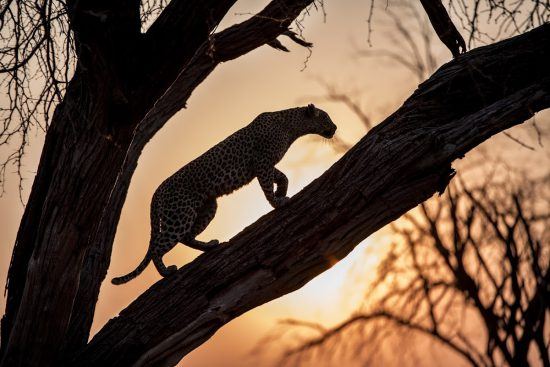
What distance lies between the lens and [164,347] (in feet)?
12.7

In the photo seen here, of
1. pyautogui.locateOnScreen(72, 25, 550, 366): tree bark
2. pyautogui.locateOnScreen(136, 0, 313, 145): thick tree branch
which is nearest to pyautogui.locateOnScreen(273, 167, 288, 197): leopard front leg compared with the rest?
pyautogui.locateOnScreen(136, 0, 313, 145): thick tree branch

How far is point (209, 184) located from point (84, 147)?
208 centimetres

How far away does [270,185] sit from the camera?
17.4ft

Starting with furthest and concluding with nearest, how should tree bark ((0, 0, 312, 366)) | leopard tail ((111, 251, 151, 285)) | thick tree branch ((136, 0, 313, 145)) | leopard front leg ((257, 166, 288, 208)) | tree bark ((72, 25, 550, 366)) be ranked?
1. thick tree branch ((136, 0, 313, 145))
2. leopard front leg ((257, 166, 288, 208))
3. leopard tail ((111, 251, 151, 285))
4. tree bark ((72, 25, 550, 366))
5. tree bark ((0, 0, 312, 366))

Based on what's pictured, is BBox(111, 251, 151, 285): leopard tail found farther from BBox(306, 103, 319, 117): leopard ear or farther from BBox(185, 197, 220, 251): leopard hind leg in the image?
BBox(306, 103, 319, 117): leopard ear

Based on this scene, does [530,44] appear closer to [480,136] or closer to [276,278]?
[480,136]

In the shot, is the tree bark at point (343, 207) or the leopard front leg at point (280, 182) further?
the leopard front leg at point (280, 182)

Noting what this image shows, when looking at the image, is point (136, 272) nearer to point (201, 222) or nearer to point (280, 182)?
point (201, 222)

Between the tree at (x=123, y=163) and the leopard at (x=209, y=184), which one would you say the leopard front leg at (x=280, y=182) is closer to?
the leopard at (x=209, y=184)

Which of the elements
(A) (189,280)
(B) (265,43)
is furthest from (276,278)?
(B) (265,43)

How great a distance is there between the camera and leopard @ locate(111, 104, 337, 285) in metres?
5.16

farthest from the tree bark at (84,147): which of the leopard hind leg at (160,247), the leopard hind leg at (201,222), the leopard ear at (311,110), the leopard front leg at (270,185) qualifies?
the leopard ear at (311,110)

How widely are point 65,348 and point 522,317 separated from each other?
798cm

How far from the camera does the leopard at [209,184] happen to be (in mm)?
5164
